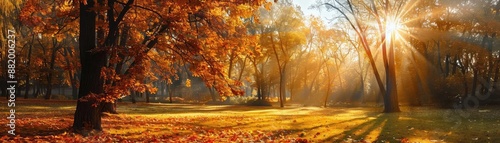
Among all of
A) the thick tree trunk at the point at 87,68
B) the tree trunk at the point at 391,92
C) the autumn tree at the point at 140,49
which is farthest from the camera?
the tree trunk at the point at 391,92

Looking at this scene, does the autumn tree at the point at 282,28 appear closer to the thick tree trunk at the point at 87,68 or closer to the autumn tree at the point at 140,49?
the autumn tree at the point at 140,49

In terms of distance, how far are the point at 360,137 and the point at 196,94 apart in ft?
193

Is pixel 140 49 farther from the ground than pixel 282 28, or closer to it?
closer to it

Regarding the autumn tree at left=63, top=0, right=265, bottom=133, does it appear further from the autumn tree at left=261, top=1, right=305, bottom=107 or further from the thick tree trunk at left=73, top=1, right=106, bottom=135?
the autumn tree at left=261, top=1, right=305, bottom=107

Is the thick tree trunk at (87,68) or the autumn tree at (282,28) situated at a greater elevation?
the autumn tree at (282,28)

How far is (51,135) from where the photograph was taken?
9.98 metres

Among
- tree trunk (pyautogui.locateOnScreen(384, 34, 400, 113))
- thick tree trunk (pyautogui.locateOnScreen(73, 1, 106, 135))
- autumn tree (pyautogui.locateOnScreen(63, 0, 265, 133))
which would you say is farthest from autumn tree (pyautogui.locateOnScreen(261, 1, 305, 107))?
thick tree trunk (pyautogui.locateOnScreen(73, 1, 106, 135))

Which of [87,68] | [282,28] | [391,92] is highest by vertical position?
[282,28]

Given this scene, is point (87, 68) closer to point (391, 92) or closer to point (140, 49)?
point (140, 49)

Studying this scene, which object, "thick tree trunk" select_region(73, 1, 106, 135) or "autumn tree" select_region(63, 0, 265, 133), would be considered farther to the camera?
"thick tree trunk" select_region(73, 1, 106, 135)

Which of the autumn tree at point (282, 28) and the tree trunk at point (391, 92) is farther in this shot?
the autumn tree at point (282, 28)

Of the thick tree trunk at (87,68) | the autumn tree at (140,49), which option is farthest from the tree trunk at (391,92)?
the thick tree trunk at (87,68)

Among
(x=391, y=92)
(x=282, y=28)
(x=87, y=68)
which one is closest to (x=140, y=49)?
(x=87, y=68)

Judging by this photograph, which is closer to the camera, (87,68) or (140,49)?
(140,49)
